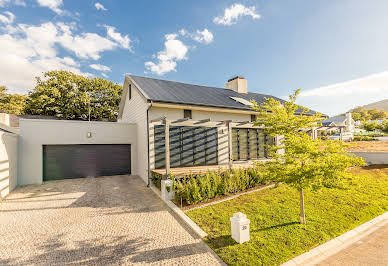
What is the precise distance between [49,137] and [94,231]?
906cm

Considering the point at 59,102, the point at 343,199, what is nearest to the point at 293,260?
the point at 343,199

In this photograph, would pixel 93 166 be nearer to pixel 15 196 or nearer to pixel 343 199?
pixel 15 196

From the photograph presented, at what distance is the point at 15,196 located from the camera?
851cm

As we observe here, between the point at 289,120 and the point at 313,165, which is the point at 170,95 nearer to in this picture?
the point at 289,120

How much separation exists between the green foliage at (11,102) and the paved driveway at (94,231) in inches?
1410

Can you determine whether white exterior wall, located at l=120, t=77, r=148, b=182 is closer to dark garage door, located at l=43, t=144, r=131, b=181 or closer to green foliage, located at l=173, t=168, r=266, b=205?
dark garage door, located at l=43, t=144, r=131, b=181

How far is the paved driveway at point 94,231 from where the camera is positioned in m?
4.23

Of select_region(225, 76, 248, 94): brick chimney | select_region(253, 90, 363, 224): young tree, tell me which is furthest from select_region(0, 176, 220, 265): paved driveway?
select_region(225, 76, 248, 94): brick chimney

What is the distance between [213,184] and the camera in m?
8.01

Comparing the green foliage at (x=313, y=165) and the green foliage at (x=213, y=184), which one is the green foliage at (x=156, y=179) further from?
the green foliage at (x=313, y=165)

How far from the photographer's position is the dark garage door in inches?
446

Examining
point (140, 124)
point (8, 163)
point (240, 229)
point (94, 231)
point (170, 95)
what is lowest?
point (94, 231)

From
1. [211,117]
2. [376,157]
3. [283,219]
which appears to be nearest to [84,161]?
[211,117]

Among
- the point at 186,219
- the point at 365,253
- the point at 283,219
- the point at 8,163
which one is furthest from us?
A: the point at 8,163
